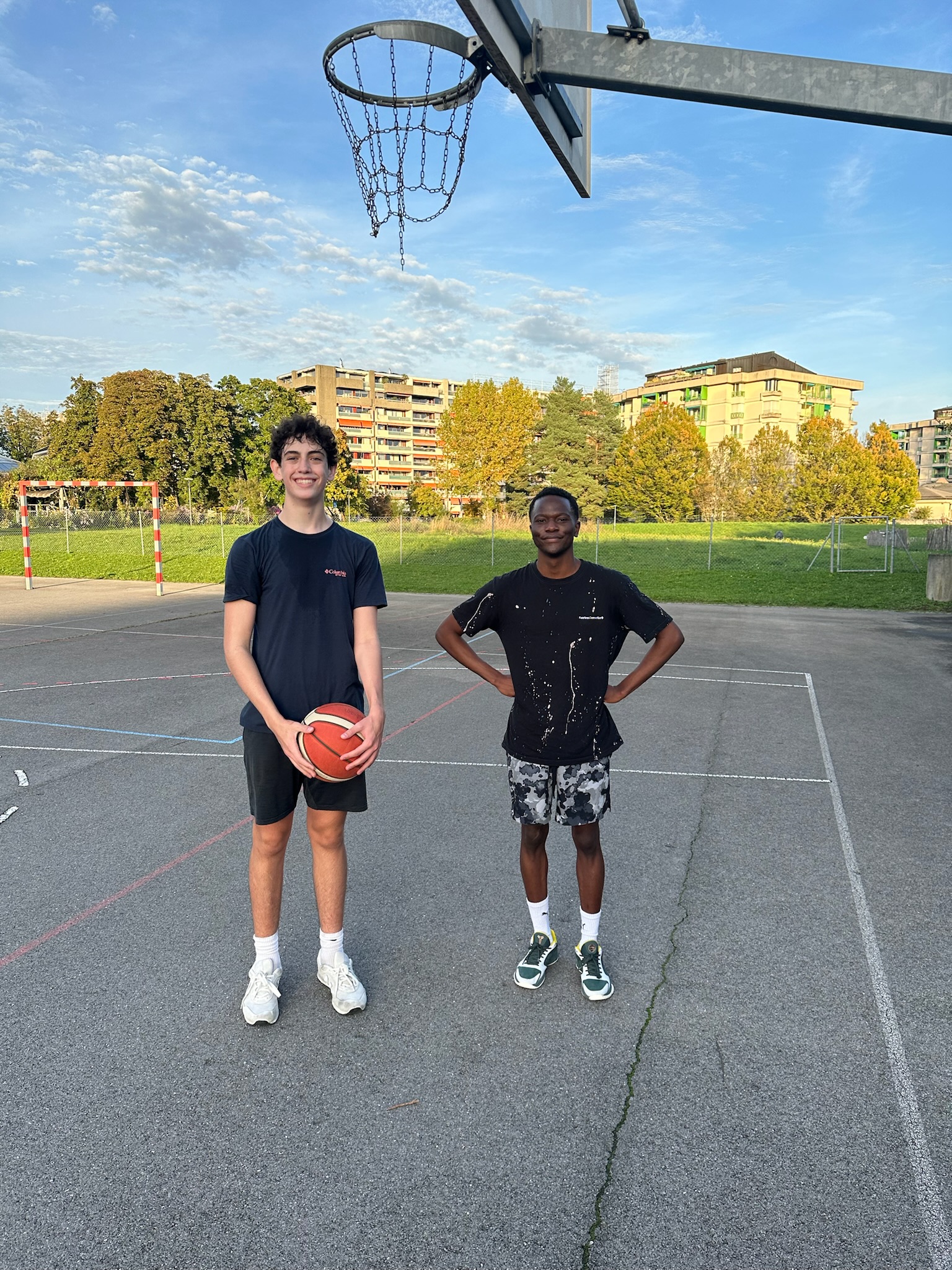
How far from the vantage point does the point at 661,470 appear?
2457 inches

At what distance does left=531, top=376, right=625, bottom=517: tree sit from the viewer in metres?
64.3

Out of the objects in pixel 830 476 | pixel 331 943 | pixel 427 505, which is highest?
pixel 830 476

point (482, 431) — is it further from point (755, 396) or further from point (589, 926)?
point (589, 926)

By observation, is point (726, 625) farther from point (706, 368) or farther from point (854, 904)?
point (706, 368)

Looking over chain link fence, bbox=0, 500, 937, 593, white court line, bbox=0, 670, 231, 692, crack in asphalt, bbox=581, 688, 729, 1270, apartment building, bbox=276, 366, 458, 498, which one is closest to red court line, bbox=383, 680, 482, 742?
white court line, bbox=0, 670, 231, 692

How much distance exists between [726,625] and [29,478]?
55.8 meters

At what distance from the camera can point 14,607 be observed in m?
18.1

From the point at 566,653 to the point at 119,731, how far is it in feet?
19.2

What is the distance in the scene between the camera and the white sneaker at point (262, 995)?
10.6 ft

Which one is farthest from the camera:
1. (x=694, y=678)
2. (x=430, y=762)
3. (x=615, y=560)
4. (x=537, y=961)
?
(x=615, y=560)

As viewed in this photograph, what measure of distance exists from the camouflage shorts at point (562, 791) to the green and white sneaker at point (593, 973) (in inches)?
21.5

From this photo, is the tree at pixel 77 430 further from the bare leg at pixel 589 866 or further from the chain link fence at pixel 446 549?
the bare leg at pixel 589 866

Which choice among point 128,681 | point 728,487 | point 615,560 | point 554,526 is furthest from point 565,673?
point 728,487

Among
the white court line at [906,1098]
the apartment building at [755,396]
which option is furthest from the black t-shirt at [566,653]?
the apartment building at [755,396]
